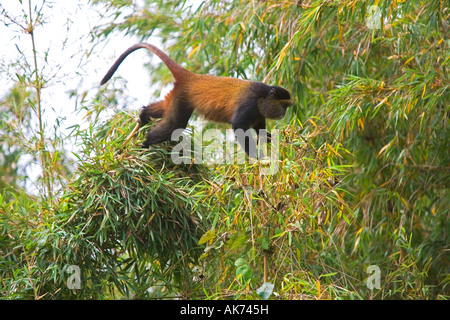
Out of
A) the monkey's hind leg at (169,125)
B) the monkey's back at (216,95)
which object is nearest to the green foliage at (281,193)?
the monkey's hind leg at (169,125)

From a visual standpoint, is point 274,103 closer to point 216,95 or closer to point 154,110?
point 216,95

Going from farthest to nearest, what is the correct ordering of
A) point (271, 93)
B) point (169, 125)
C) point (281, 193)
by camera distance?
point (271, 93), point (169, 125), point (281, 193)

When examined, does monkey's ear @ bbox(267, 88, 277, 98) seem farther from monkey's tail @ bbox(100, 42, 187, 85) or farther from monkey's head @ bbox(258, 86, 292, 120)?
monkey's tail @ bbox(100, 42, 187, 85)

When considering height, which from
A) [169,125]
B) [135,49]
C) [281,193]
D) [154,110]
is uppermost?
[135,49]

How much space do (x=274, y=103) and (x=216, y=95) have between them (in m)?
0.38

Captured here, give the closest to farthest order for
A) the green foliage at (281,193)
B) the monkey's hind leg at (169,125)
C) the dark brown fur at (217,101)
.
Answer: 1. the green foliage at (281,193)
2. the monkey's hind leg at (169,125)
3. the dark brown fur at (217,101)

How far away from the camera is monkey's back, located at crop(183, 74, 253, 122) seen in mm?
3672

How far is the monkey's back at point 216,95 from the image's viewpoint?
3.67 metres

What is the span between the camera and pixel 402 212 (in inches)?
166

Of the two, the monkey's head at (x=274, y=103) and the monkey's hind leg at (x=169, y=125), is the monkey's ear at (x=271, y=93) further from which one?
the monkey's hind leg at (x=169, y=125)

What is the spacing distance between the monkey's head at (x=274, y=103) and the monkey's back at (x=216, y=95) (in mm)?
139

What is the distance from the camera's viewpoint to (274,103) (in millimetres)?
3695

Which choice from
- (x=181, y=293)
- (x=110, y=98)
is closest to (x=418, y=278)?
(x=181, y=293)

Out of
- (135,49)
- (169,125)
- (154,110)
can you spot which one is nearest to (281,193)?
(169,125)
